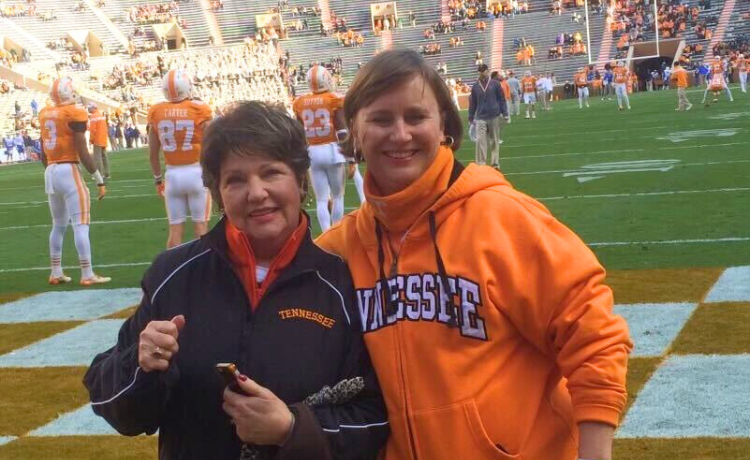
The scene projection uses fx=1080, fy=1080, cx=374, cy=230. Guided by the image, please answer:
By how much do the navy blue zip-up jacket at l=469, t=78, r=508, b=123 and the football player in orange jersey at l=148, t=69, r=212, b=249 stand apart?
345 inches

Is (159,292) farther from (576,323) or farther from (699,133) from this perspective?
(699,133)

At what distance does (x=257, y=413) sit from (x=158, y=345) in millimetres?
244

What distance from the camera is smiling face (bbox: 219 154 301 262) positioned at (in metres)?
2.39

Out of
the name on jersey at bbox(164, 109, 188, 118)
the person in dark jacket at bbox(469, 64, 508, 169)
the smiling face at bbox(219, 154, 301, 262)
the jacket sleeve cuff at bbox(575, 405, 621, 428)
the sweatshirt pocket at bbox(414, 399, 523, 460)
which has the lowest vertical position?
the person in dark jacket at bbox(469, 64, 508, 169)

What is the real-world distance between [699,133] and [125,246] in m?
12.4

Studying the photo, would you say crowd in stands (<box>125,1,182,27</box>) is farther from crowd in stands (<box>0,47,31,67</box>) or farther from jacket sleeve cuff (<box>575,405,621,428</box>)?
jacket sleeve cuff (<box>575,405,621,428</box>)

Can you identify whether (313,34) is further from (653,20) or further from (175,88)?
(175,88)

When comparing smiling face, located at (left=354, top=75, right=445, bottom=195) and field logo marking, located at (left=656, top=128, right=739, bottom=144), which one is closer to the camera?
smiling face, located at (left=354, top=75, right=445, bottom=195)

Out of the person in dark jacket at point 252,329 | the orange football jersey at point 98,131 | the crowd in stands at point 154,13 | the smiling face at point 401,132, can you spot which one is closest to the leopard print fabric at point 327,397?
the person in dark jacket at point 252,329

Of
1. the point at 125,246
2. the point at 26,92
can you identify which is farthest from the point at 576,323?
the point at 26,92

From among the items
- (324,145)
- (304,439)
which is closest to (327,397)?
(304,439)

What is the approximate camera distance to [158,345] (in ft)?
7.16

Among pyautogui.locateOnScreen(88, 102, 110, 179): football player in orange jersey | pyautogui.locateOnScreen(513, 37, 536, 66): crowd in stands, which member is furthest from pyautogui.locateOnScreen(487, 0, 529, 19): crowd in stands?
pyautogui.locateOnScreen(88, 102, 110, 179): football player in orange jersey

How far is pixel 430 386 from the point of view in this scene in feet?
7.73
